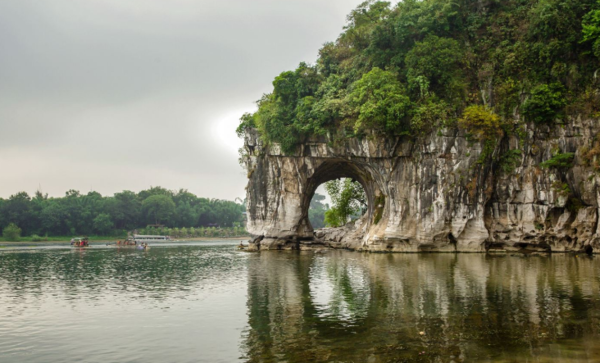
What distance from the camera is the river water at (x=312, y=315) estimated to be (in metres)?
10.4

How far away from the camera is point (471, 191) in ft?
108

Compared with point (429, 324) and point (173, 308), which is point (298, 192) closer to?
point (173, 308)

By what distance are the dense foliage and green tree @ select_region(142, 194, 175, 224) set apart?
185 ft

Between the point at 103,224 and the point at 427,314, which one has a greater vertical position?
the point at 103,224

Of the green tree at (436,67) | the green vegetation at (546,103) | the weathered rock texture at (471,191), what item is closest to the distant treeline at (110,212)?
the weathered rock texture at (471,191)

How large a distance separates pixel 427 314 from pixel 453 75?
2495 centimetres

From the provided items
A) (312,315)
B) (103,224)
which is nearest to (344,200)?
(312,315)

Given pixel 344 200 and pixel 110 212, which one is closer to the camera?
pixel 344 200

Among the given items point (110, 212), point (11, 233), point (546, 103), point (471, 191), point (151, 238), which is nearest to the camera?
point (546, 103)

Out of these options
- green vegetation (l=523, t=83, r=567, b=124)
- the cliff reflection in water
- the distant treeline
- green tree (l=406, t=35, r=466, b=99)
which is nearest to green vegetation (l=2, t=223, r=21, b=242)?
the distant treeline

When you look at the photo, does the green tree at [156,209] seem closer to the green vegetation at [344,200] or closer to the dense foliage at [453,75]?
the green vegetation at [344,200]

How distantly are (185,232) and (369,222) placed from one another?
5343 cm

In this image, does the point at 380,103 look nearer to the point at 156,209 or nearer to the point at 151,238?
the point at 151,238

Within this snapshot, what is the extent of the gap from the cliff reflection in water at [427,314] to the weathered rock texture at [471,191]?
7.42 meters
